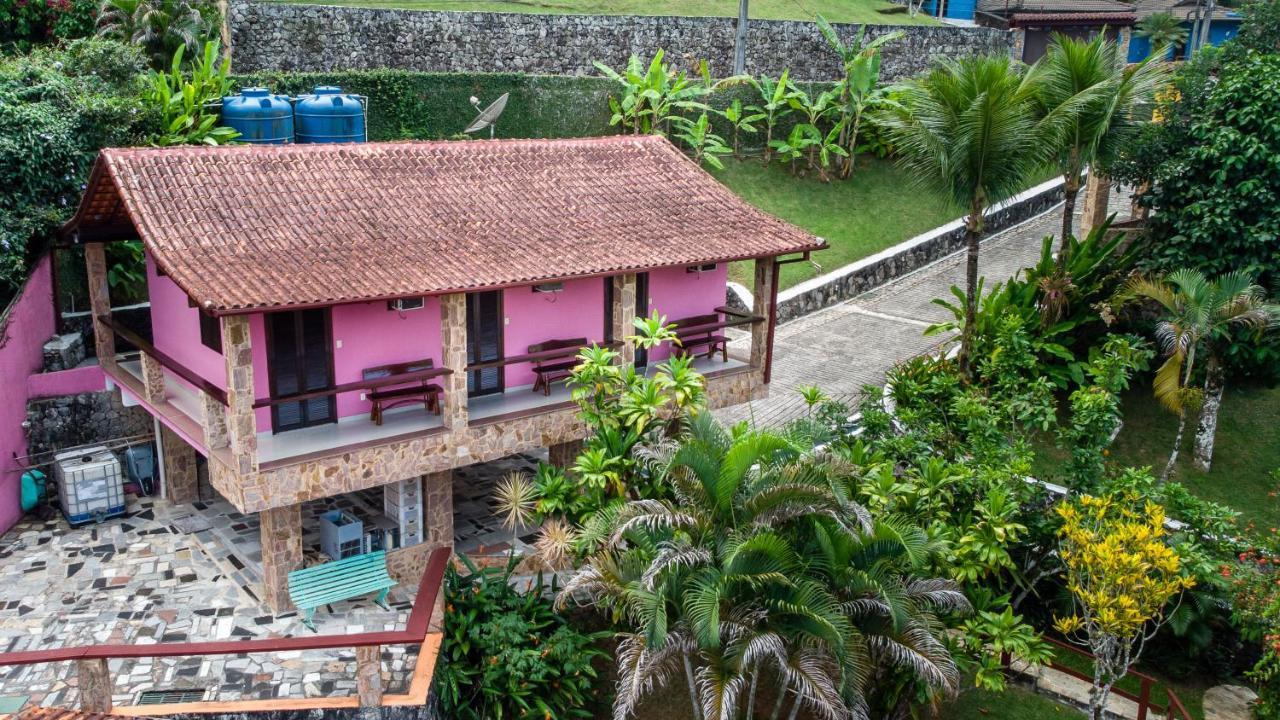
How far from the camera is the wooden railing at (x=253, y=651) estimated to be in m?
10.8

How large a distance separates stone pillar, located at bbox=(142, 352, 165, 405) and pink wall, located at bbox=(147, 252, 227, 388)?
41 centimetres

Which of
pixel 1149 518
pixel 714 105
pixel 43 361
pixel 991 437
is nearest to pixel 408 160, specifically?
pixel 43 361

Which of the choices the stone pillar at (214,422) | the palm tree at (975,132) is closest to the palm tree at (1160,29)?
the palm tree at (975,132)

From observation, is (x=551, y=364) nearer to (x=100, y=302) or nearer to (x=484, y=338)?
(x=484, y=338)

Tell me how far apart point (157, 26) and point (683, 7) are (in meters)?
21.7

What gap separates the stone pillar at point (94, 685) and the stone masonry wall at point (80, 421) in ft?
23.8

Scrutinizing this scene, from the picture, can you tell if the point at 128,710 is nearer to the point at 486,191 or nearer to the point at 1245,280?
the point at 486,191

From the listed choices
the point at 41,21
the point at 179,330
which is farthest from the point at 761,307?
the point at 41,21

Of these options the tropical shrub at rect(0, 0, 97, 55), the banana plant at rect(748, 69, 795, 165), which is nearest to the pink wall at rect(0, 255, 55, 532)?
the tropical shrub at rect(0, 0, 97, 55)

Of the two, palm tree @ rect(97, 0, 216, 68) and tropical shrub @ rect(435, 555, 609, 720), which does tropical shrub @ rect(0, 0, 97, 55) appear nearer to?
palm tree @ rect(97, 0, 216, 68)

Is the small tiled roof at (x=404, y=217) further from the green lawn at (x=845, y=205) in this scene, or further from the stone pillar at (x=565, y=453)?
the green lawn at (x=845, y=205)

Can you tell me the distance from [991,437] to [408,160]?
9648 mm

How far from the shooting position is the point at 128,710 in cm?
1116

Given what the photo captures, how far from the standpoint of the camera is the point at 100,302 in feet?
54.9
